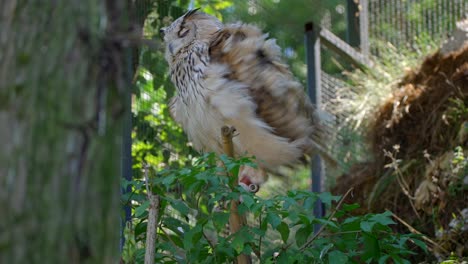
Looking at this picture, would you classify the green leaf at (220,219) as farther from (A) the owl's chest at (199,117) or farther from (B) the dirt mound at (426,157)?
(B) the dirt mound at (426,157)

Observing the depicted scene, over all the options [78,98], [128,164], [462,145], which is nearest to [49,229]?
[78,98]

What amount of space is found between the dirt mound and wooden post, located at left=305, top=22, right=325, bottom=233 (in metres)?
0.35

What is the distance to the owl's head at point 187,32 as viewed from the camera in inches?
126

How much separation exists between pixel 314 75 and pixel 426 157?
0.80 meters

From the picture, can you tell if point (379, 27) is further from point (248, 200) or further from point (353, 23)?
point (248, 200)

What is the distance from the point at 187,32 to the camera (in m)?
3.19

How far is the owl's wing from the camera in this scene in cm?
308

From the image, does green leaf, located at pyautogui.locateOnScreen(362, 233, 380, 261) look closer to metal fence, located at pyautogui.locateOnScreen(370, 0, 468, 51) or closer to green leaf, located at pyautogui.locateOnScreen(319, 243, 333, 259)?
green leaf, located at pyautogui.locateOnScreen(319, 243, 333, 259)

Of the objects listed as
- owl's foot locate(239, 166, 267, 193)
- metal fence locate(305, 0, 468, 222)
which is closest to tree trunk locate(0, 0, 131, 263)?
owl's foot locate(239, 166, 267, 193)

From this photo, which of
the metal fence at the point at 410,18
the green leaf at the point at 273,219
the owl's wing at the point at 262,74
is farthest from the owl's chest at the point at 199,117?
the metal fence at the point at 410,18

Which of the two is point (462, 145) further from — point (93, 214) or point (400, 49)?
point (93, 214)

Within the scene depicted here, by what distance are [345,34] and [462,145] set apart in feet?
4.31

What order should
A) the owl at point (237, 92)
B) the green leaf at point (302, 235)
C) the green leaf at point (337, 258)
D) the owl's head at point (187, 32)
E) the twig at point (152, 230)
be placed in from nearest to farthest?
the twig at point (152, 230) → the green leaf at point (337, 258) → the green leaf at point (302, 235) → the owl at point (237, 92) → the owl's head at point (187, 32)

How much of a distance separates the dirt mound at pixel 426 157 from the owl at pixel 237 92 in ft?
2.49
